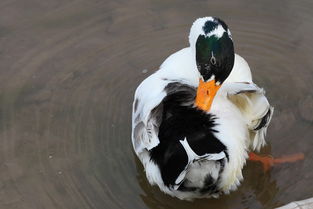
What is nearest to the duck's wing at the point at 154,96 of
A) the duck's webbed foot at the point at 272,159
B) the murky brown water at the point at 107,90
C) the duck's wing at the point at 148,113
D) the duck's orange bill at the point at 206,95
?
the duck's wing at the point at 148,113

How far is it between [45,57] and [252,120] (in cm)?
181

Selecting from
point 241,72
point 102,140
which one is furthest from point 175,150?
point 102,140

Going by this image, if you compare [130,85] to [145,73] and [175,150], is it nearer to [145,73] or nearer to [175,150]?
[145,73]

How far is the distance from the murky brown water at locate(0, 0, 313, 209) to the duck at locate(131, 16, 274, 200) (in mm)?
362

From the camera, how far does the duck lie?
2977 mm

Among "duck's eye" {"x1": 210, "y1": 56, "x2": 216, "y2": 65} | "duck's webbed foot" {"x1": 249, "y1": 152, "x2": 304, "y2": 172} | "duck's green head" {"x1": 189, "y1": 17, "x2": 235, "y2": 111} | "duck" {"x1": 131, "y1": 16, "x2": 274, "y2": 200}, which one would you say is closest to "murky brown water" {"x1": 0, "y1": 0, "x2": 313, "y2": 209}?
"duck's webbed foot" {"x1": 249, "y1": 152, "x2": 304, "y2": 172}

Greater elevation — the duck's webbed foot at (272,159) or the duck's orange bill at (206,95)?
the duck's orange bill at (206,95)

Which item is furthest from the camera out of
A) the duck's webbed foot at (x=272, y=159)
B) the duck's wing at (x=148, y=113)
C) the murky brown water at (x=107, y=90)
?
the duck's webbed foot at (x=272, y=159)

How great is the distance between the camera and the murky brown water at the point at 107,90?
143 inches

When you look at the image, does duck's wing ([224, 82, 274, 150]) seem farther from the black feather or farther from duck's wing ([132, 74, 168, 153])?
duck's wing ([132, 74, 168, 153])

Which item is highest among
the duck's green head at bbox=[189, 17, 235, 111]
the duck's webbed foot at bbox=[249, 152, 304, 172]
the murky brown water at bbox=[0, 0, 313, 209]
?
the duck's green head at bbox=[189, 17, 235, 111]

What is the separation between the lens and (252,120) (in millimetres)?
3326

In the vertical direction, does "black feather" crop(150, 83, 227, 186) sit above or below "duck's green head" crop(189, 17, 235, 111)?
below

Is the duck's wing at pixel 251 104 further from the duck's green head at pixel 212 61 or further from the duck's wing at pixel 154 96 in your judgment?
the duck's wing at pixel 154 96
